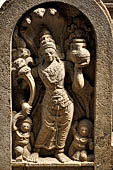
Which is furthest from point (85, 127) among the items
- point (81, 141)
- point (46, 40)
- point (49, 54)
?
point (46, 40)

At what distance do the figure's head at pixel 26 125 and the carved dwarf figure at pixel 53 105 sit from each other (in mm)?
148

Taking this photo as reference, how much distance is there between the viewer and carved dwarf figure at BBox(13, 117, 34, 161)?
379 cm

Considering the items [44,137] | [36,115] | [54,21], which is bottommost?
[44,137]

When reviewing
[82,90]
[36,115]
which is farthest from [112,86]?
[36,115]

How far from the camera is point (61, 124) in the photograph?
3.81 m

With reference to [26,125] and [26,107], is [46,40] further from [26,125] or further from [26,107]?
[26,125]

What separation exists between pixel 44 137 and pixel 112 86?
964mm

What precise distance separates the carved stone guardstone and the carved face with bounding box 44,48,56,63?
1 cm

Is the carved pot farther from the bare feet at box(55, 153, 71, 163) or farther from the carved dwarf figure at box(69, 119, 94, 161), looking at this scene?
the bare feet at box(55, 153, 71, 163)

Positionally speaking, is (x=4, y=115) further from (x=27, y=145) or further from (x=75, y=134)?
(x=75, y=134)

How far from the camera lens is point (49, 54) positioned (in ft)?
11.9

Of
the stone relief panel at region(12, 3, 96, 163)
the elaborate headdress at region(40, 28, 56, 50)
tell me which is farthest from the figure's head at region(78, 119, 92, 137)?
the elaborate headdress at region(40, 28, 56, 50)

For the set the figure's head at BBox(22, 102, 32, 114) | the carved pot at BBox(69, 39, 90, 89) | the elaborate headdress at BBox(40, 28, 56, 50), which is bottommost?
the figure's head at BBox(22, 102, 32, 114)

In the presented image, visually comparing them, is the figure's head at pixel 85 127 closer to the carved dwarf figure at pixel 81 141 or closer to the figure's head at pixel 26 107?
the carved dwarf figure at pixel 81 141
